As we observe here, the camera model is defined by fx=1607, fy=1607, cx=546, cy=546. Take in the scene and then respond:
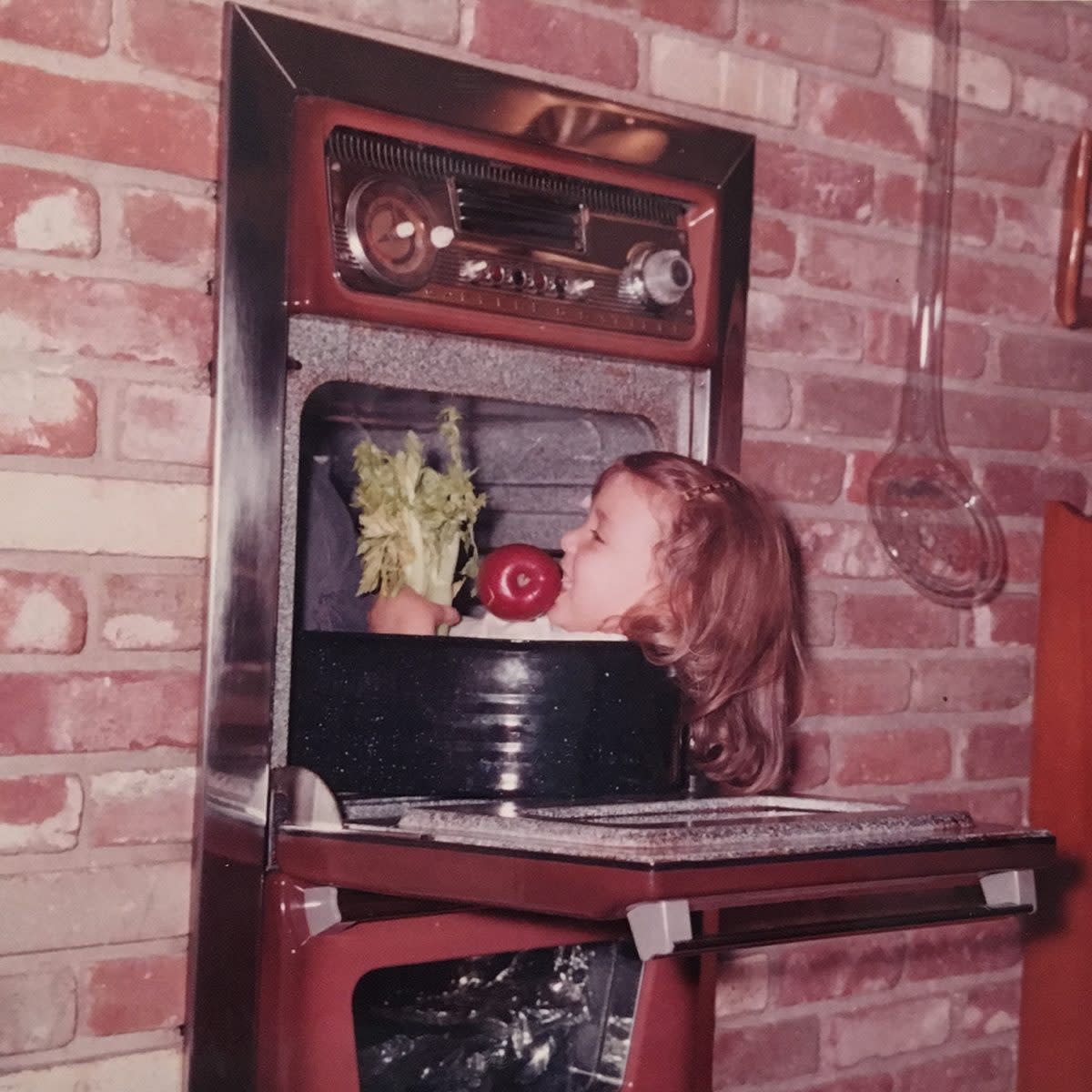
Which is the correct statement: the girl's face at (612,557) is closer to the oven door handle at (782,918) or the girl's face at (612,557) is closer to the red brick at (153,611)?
the oven door handle at (782,918)

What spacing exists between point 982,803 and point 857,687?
28 cm

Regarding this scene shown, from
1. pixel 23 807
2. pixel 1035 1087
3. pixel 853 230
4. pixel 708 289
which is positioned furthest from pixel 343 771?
pixel 1035 1087

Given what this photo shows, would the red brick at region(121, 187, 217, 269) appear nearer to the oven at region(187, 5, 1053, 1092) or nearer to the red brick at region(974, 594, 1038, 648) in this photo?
the oven at region(187, 5, 1053, 1092)

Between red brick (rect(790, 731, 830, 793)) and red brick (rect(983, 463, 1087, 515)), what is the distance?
404mm

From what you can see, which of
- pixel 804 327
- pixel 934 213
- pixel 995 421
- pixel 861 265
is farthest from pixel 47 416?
pixel 995 421

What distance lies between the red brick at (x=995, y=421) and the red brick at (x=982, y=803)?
0.44m

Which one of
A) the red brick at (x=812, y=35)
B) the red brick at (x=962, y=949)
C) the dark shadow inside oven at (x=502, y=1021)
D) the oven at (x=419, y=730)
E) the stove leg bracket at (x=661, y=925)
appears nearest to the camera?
the stove leg bracket at (x=661, y=925)

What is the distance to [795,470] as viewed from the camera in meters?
1.86

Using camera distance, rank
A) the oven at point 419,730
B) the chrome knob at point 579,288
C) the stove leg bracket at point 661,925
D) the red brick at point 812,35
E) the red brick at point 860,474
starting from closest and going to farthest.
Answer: the stove leg bracket at point 661,925 < the oven at point 419,730 < the chrome knob at point 579,288 < the red brick at point 812,35 < the red brick at point 860,474

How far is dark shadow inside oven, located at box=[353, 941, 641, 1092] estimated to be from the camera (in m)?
1.44

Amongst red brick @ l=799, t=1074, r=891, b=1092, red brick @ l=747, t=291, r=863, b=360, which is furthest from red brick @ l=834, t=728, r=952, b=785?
red brick @ l=747, t=291, r=863, b=360

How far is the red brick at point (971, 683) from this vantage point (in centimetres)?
200

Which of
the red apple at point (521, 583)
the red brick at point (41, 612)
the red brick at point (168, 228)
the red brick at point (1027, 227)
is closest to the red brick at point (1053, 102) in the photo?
the red brick at point (1027, 227)

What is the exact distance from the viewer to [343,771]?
143cm
